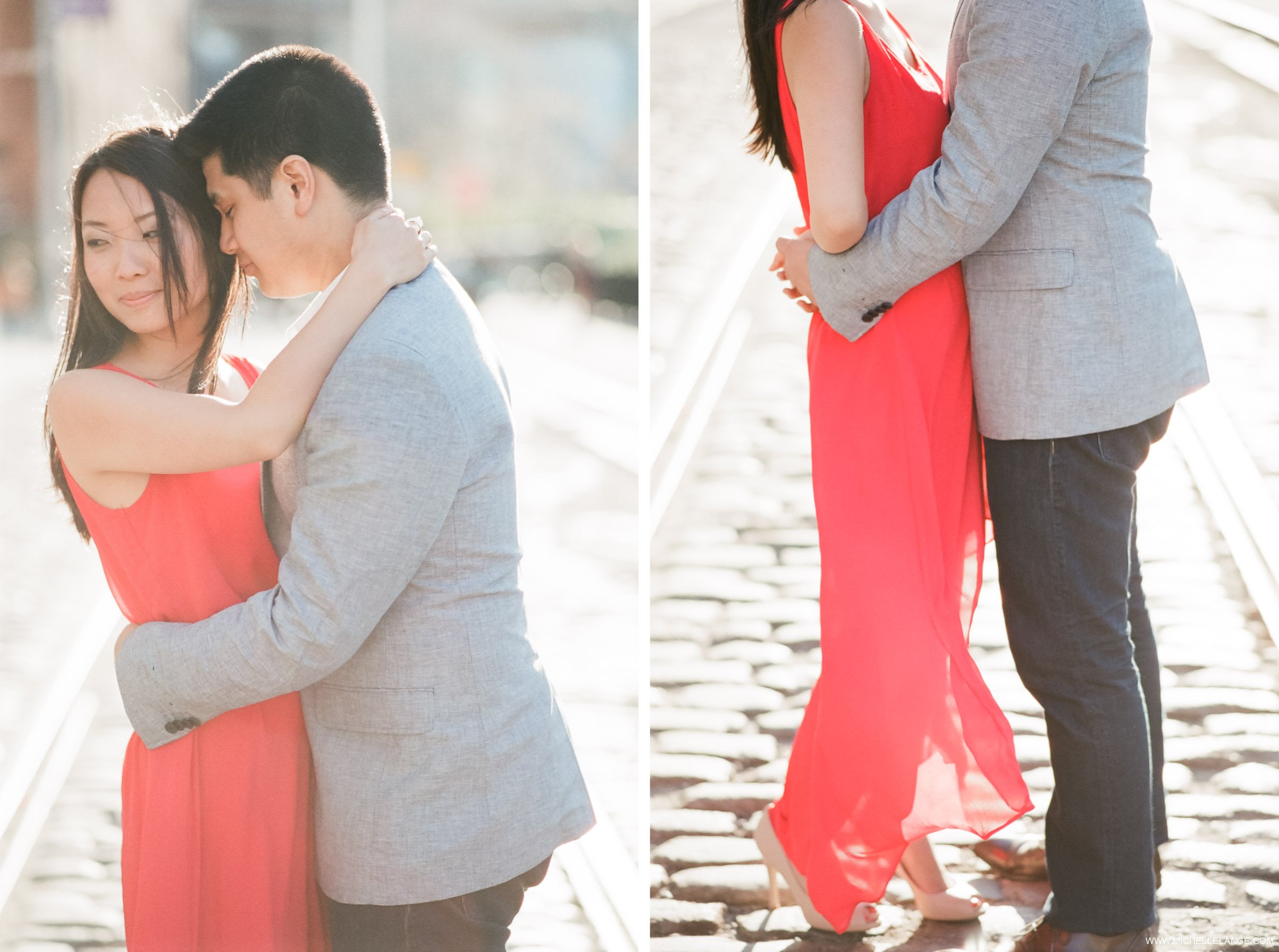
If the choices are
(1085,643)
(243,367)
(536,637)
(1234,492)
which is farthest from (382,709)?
(1234,492)

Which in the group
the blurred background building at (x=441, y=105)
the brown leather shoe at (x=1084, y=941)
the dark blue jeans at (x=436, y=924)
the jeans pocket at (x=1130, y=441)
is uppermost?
the blurred background building at (x=441, y=105)

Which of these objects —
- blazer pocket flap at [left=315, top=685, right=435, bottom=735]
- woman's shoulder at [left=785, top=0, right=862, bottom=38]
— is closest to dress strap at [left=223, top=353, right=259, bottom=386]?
blazer pocket flap at [left=315, top=685, right=435, bottom=735]

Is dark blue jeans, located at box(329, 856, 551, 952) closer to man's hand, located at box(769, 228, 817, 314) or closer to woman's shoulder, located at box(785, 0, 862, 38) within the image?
man's hand, located at box(769, 228, 817, 314)

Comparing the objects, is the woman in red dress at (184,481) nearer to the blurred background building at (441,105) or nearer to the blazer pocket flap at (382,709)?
the blazer pocket flap at (382,709)

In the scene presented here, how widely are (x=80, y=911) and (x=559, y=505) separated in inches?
Result: 207

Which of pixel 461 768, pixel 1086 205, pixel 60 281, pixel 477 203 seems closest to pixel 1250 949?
pixel 1086 205

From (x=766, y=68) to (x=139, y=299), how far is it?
1423 mm

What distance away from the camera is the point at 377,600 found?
2234 millimetres

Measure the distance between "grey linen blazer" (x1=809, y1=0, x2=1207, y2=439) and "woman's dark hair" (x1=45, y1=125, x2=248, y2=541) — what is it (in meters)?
1.33

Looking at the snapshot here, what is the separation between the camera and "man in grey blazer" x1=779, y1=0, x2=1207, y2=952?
2699mm

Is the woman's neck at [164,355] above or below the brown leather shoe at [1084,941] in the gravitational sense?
above

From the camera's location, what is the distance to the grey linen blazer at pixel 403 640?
220 centimetres

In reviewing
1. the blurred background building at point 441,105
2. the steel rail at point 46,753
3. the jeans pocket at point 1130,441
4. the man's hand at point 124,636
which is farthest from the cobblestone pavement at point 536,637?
the blurred background building at point 441,105

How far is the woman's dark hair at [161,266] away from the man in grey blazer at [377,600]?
0.17 ft
